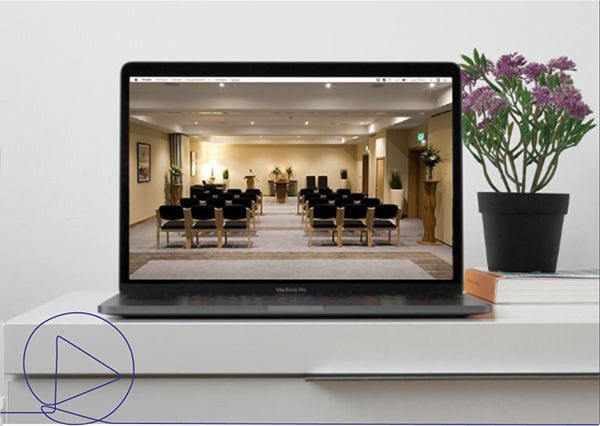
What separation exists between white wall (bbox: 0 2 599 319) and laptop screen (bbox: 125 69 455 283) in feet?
2.10

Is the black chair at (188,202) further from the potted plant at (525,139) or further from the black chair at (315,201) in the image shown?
the potted plant at (525,139)

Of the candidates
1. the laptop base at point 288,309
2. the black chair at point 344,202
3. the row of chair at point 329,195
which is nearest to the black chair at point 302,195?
the row of chair at point 329,195

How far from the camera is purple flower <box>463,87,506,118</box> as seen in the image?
2051 millimetres

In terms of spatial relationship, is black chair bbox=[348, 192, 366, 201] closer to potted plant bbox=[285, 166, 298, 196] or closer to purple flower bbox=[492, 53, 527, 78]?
potted plant bbox=[285, 166, 298, 196]

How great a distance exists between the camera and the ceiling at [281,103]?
1914 mm

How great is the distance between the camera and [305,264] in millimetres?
1960

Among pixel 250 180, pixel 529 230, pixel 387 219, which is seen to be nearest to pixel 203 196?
pixel 250 180

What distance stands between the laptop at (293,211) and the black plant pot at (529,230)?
24cm

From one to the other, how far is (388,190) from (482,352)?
2.09 ft

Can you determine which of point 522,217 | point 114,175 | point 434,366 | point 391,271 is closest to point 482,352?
point 434,366

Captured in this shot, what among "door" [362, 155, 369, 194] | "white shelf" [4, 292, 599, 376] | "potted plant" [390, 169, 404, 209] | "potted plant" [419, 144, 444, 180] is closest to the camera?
"white shelf" [4, 292, 599, 376]

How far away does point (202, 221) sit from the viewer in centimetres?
200

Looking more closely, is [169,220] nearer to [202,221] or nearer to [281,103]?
[202,221]

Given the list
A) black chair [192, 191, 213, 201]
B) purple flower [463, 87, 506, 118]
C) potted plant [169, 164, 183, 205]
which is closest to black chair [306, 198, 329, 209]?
black chair [192, 191, 213, 201]
